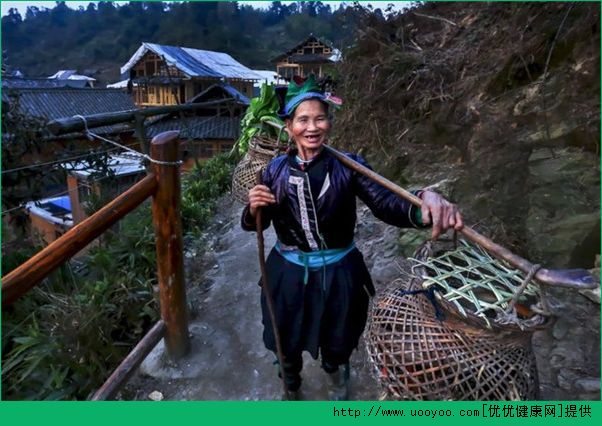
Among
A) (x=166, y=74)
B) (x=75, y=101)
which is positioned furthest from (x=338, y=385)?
(x=75, y=101)

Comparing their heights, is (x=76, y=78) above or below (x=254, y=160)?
above

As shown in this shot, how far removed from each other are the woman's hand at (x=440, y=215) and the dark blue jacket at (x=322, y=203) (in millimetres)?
289

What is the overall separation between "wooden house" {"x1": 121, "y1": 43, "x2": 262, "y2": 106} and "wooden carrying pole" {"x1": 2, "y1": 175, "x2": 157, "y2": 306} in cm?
1992

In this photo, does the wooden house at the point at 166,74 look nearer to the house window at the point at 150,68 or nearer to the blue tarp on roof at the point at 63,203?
the house window at the point at 150,68

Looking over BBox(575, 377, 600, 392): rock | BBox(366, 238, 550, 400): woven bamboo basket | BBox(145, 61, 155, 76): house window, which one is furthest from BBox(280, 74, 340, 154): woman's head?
BBox(145, 61, 155, 76): house window

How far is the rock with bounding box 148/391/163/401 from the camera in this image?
8.30 ft

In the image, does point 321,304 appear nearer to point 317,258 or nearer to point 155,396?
point 317,258

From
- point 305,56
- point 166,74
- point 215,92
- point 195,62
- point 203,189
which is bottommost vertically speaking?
point 203,189

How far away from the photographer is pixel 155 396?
8.36ft

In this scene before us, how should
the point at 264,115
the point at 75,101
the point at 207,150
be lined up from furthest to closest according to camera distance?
1. the point at 207,150
2. the point at 75,101
3. the point at 264,115

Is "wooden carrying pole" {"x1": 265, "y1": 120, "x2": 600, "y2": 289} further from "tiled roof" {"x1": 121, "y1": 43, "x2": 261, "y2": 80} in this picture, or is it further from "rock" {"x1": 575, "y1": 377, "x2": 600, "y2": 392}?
"tiled roof" {"x1": 121, "y1": 43, "x2": 261, "y2": 80}

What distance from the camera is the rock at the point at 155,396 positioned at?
8.30ft

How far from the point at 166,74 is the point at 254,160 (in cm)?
1862

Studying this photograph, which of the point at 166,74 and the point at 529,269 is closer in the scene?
the point at 529,269
